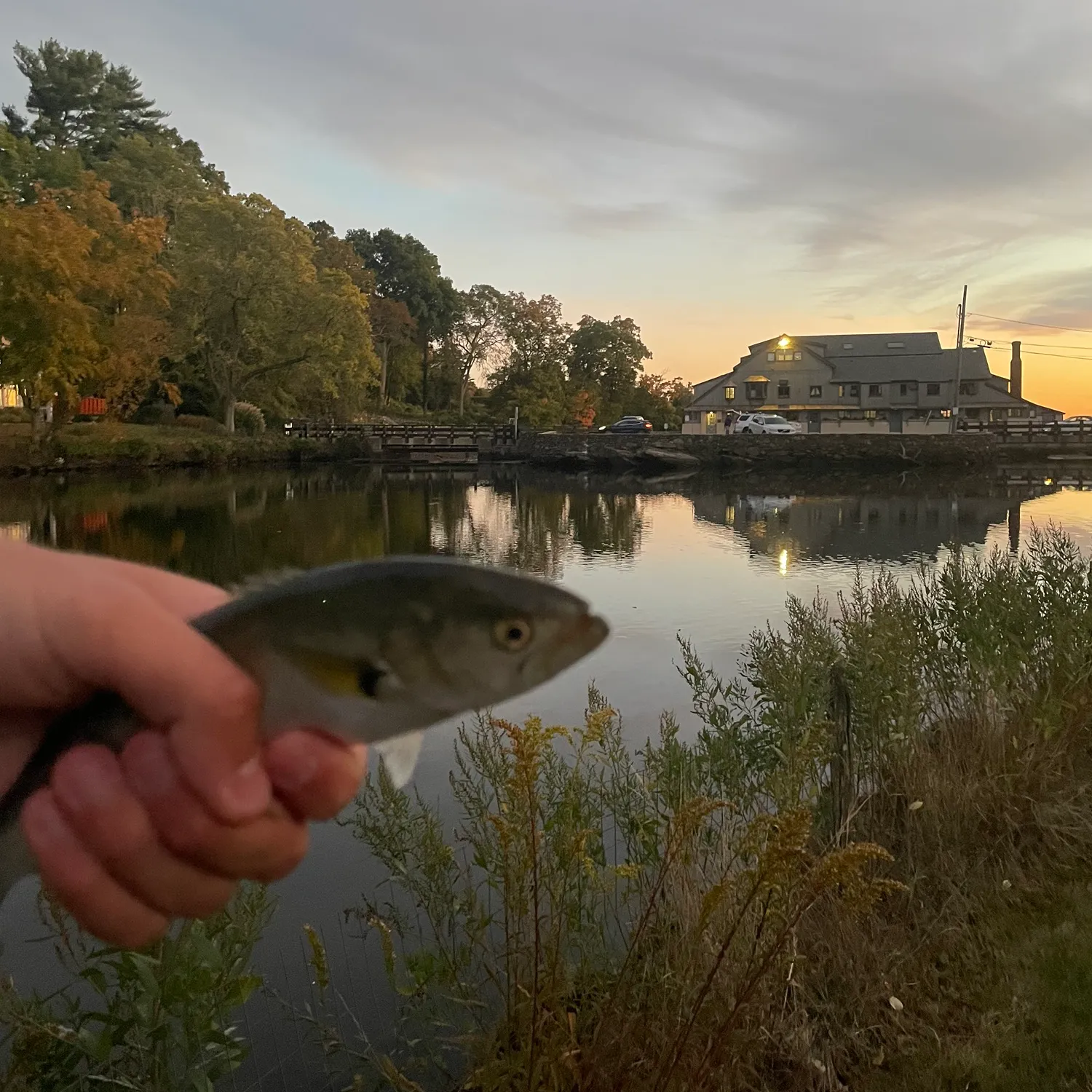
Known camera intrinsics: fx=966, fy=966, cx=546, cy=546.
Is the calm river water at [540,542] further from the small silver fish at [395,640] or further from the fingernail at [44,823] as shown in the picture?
the fingernail at [44,823]

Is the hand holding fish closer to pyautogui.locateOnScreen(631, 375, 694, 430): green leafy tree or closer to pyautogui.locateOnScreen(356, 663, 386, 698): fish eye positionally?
pyautogui.locateOnScreen(356, 663, 386, 698): fish eye

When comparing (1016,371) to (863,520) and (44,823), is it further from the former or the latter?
(44,823)

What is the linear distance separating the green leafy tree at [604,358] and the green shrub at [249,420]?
34248mm

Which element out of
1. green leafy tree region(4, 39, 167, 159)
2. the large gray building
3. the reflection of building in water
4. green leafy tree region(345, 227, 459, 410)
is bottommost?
the reflection of building in water

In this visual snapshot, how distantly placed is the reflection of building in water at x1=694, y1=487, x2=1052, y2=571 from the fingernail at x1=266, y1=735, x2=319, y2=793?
2071 centimetres

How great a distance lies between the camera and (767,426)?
226 feet

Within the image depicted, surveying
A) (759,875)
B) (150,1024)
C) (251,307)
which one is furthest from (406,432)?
(759,875)

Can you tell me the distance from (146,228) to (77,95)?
38283 mm

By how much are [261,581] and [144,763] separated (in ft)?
→ 1.09

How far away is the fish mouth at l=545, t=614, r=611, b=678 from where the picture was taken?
1422 millimetres

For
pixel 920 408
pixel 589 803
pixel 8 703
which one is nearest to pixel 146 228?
pixel 589 803

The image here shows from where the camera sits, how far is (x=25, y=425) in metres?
43.4

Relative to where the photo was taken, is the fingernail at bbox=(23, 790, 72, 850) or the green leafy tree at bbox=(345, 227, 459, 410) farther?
the green leafy tree at bbox=(345, 227, 459, 410)

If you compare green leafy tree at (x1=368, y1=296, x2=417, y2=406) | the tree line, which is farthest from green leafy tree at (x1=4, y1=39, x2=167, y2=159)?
green leafy tree at (x1=368, y1=296, x2=417, y2=406)
